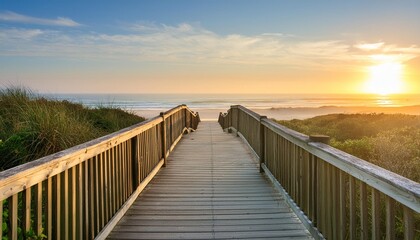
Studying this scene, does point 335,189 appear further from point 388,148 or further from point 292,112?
point 292,112

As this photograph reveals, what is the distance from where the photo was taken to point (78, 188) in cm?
313

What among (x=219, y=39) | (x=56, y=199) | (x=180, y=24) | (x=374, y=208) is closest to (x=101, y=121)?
(x=56, y=199)

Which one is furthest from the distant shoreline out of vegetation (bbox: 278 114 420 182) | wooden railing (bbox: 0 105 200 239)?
wooden railing (bbox: 0 105 200 239)

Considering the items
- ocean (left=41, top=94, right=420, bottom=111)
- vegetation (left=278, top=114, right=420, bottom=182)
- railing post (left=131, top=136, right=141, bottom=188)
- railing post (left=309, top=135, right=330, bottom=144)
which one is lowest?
vegetation (left=278, top=114, right=420, bottom=182)

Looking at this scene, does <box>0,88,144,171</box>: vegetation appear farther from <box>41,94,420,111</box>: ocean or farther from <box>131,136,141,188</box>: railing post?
<box>41,94,420,111</box>: ocean

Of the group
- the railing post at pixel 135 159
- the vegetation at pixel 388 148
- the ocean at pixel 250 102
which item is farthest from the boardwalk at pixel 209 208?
the ocean at pixel 250 102

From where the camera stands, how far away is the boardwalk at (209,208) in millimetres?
4027

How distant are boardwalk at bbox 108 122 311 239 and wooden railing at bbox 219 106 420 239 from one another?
29 cm

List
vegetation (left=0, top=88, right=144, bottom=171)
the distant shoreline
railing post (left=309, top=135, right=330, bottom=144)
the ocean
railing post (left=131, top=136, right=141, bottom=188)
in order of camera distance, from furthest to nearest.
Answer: the ocean < the distant shoreline < vegetation (left=0, top=88, right=144, bottom=171) < railing post (left=131, top=136, right=141, bottom=188) < railing post (left=309, top=135, right=330, bottom=144)

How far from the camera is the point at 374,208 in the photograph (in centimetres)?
252

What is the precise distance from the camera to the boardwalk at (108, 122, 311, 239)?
13.2ft

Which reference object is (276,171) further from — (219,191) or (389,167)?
(389,167)

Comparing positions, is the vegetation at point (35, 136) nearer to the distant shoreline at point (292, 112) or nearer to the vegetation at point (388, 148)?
the vegetation at point (388, 148)

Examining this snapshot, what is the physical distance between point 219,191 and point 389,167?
319 cm
